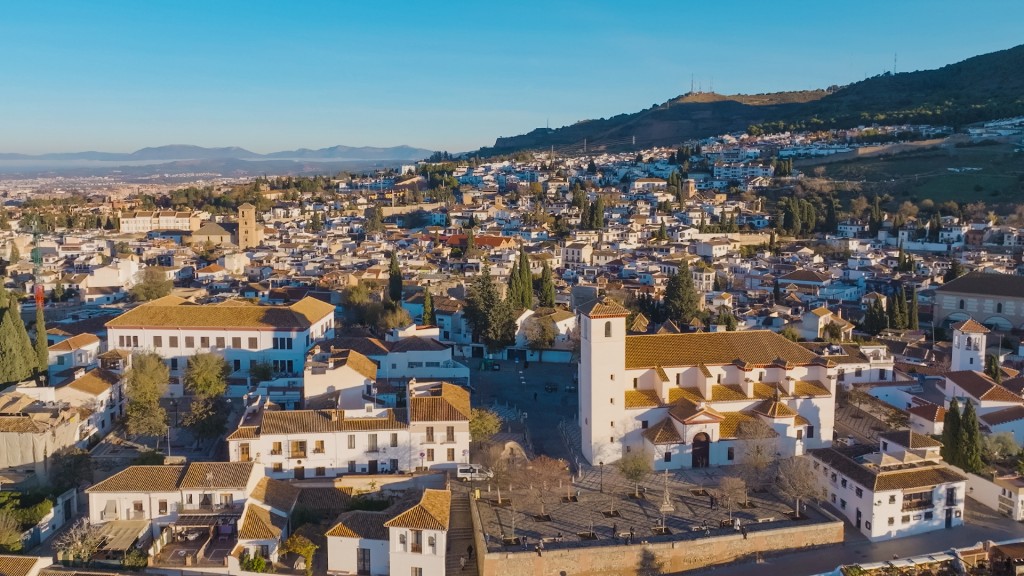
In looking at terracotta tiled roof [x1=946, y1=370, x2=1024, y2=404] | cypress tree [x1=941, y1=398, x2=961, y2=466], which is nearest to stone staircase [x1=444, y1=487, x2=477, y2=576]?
cypress tree [x1=941, y1=398, x2=961, y2=466]

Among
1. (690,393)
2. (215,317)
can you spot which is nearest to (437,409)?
(690,393)

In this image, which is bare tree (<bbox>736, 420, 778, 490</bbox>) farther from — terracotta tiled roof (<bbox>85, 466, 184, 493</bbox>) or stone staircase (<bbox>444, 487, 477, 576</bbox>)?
terracotta tiled roof (<bbox>85, 466, 184, 493</bbox>)

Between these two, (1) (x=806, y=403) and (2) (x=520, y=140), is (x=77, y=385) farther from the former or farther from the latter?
(2) (x=520, y=140)

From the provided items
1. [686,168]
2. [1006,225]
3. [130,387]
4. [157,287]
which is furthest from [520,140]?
[130,387]

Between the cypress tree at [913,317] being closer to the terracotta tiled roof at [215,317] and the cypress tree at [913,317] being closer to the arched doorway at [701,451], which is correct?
the arched doorway at [701,451]

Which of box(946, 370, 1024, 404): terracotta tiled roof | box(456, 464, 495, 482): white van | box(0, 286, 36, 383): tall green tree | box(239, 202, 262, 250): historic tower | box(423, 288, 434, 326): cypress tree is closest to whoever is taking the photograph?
box(456, 464, 495, 482): white van

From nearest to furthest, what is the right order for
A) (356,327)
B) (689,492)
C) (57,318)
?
1. (689,492)
2. (356,327)
3. (57,318)

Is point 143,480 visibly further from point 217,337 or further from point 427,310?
point 427,310
